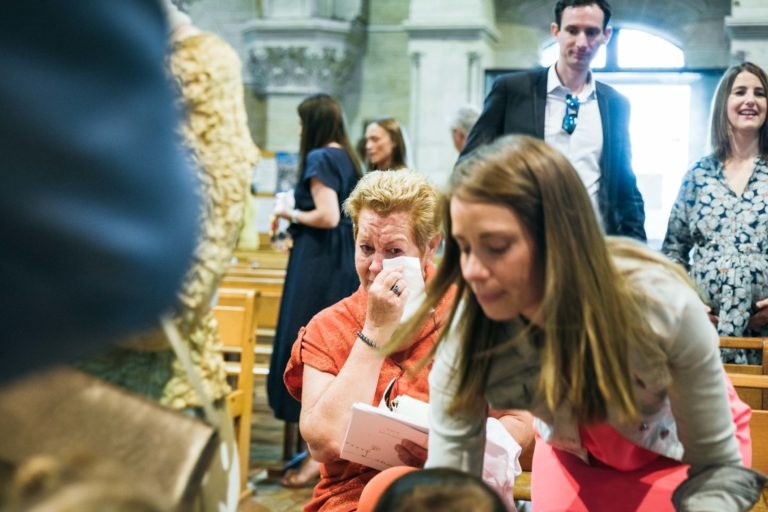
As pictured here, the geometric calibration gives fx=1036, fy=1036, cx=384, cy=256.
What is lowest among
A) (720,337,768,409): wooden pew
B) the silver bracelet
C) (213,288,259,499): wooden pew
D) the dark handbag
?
(213,288,259,499): wooden pew

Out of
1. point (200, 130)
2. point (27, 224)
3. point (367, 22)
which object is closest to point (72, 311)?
point (27, 224)

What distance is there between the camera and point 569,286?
1522 millimetres

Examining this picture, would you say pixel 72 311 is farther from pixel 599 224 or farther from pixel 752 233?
pixel 752 233

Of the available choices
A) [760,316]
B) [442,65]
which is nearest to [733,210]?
[760,316]

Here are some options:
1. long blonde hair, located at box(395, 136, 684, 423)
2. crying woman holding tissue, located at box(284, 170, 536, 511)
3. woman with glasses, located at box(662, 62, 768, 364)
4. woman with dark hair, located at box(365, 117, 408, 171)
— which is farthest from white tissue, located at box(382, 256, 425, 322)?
woman with dark hair, located at box(365, 117, 408, 171)

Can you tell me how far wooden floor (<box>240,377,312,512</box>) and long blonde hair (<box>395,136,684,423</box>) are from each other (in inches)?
129

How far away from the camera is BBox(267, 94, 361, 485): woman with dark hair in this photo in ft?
16.1

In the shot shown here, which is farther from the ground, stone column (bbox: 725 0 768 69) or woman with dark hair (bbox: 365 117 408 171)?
stone column (bbox: 725 0 768 69)

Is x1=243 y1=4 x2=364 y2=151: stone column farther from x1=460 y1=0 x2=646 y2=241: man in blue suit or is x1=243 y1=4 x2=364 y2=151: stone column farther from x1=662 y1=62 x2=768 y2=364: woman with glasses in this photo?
x1=460 y1=0 x2=646 y2=241: man in blue suit

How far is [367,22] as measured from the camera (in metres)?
12.4

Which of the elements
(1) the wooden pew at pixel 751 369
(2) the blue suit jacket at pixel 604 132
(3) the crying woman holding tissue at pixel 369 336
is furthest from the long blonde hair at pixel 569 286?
(2) the blue suit jacket at pixel 604 132

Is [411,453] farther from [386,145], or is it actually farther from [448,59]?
[448,59]

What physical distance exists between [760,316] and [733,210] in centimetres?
41

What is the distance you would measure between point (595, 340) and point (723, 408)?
0.94 feet
